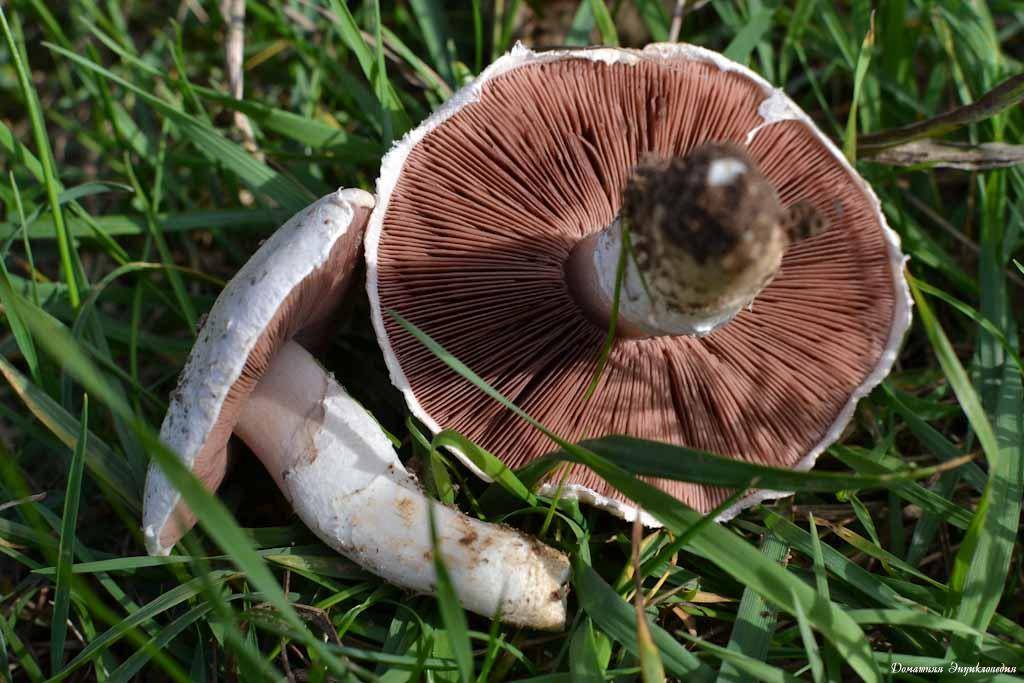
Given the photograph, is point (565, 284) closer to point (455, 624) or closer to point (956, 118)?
point (455, 624)

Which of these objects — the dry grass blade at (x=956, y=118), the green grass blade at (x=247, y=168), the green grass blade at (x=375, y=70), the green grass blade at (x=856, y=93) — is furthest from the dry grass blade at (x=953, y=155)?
the green grass blade at (x=247, y=168)

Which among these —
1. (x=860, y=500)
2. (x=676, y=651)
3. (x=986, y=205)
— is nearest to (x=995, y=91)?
(x=986, y=205)

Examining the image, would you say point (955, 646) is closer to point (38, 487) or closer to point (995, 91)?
point (995, 91)

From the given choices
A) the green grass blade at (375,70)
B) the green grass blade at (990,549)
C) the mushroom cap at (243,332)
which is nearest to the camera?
the mushroom cap at (243,332)

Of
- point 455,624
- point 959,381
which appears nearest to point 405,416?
point 455,624

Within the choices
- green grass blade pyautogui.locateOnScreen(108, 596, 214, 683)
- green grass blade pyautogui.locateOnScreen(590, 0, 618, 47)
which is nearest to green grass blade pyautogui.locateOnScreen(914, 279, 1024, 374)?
green grass blade pyautogui.locateOnScreen(590, 0, 618, 47)

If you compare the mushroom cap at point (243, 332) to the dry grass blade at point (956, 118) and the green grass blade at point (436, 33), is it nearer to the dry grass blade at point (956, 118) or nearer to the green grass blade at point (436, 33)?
the green grass blade at point (436, 33)
